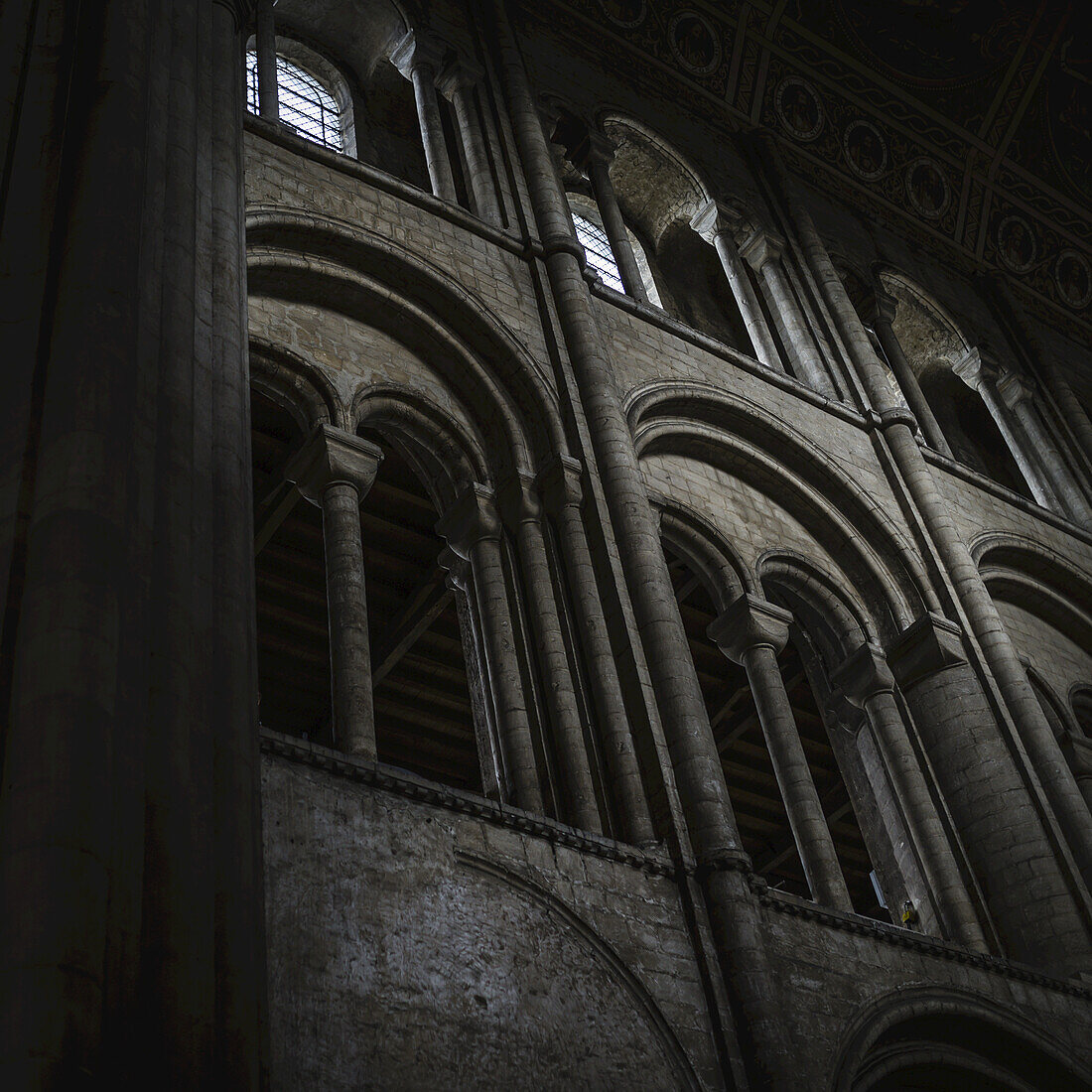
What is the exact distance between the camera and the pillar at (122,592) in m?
3.65

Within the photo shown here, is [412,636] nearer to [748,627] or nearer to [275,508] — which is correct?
[275,508]

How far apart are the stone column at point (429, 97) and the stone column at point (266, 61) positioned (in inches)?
50.4

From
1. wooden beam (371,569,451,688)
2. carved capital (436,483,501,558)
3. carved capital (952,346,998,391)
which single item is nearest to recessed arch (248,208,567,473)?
carved capital (436,483,501,558)

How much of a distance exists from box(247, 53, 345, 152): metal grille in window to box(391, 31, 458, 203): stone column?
717 millimetres

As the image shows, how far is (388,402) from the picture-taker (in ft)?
29.7

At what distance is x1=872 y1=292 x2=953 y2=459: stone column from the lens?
13133 mm

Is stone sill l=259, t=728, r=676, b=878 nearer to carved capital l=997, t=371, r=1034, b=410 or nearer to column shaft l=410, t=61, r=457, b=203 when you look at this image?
column shaft l=410, t=61, r=457, b=203

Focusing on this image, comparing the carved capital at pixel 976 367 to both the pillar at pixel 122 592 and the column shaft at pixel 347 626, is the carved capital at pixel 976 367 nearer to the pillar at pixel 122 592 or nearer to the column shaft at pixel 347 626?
the column shaft at pixel 347 626

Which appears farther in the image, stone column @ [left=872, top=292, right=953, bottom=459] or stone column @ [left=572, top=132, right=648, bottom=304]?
stone column @ [left=872, top=292, right=953, bottom=459]

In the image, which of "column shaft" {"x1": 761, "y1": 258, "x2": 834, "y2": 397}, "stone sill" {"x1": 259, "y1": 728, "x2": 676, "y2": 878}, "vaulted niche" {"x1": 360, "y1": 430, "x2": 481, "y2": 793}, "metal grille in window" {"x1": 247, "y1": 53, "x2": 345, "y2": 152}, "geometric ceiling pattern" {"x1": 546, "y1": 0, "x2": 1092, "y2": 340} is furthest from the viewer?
"geometric ceiling pattern" {"x1": 546, "y1": 0, "x2": 1092, "y2": 340}

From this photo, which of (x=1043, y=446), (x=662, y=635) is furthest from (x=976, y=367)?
(x=662, y=635)

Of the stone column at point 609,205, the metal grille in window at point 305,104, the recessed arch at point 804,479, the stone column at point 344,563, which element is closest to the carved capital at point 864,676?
the recessed arch at point 804,479

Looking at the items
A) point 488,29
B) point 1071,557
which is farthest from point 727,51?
point 1071,557

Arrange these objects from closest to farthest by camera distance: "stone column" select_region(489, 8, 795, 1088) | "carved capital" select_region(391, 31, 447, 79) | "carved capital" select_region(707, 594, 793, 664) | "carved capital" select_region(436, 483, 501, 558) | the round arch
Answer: "stone column" select_region(489, 8, 795, 1088) < the round arch < "carved capital" select_region(436, 483, 501, 558) < "carved capital" select_region(707, 594, 793, 664) < "carved capital" select_region(391, 31, 447, 79)
